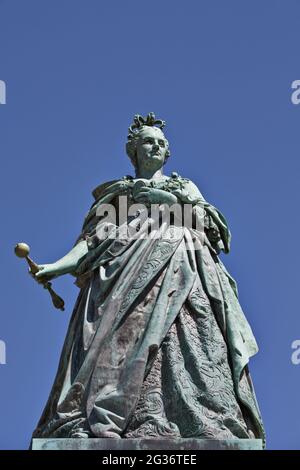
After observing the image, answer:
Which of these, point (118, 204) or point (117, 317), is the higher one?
point (118, 204)

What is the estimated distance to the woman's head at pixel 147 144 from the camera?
16534mm

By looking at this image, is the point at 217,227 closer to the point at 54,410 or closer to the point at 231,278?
the point at 231,278

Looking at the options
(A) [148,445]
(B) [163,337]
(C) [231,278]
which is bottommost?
(A) [148,445]

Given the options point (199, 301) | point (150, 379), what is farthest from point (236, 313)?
point (150, 379)

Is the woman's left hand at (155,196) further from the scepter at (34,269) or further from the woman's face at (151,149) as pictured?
the scepter at (34,269)

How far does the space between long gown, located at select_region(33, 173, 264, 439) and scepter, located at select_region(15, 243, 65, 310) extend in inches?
16.7

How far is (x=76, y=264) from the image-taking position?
15.8m

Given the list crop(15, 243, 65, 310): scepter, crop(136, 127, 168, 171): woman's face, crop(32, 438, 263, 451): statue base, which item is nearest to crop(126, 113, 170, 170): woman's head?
crop(136, 127, 168, 171): woman's face

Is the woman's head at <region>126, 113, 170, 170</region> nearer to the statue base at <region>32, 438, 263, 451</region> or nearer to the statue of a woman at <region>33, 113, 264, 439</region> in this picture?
the statue of a woman at <region>33, 113, 264, 439</region>

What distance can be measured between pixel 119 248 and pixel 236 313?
1460 millimetres

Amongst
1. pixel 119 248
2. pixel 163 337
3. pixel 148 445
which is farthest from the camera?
pixel 119 248

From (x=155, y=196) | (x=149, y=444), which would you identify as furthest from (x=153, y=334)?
(x=155, y=196)

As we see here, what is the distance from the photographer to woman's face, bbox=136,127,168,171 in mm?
16516

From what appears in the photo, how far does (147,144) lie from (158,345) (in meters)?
3.14
